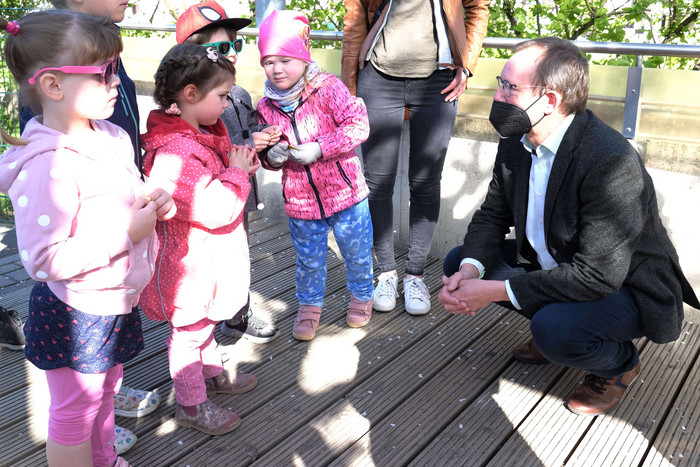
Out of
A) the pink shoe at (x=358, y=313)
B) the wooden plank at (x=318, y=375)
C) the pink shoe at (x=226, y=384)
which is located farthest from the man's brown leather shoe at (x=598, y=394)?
the pink shoe at (x=226, y=384)

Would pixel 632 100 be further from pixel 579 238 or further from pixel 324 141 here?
pixel 324 141

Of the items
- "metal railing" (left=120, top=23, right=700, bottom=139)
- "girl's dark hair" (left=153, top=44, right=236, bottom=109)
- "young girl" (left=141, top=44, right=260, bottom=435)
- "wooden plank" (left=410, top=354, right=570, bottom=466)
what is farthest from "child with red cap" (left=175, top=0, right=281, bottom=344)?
"metal railing" (left=120, top=23, right=700, bottom=139)

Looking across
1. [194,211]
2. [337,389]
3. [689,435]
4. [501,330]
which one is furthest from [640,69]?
[194,211]

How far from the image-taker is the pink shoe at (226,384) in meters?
2.57

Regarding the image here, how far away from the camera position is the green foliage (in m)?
4.71

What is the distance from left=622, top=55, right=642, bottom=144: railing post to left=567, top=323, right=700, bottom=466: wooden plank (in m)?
1.04

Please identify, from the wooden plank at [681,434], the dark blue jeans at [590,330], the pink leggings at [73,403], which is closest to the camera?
the pink leggings at [73,403]

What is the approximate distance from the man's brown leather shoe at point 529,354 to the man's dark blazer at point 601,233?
0.36 metres

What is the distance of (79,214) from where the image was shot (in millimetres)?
1656

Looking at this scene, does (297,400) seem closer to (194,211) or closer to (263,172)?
(194,211)

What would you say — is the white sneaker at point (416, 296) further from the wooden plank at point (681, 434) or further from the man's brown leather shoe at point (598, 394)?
the wooden plank at point (681, 434)

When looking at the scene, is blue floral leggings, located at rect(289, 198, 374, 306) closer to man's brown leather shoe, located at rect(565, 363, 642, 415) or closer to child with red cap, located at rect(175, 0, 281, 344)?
child with red cap, located at rect(175, 0, 281, 344)

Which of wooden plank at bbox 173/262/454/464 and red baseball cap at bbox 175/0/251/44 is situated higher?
red baseball cap at bbox 175/0/251/44

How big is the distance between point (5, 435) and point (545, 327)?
6.54 feet
